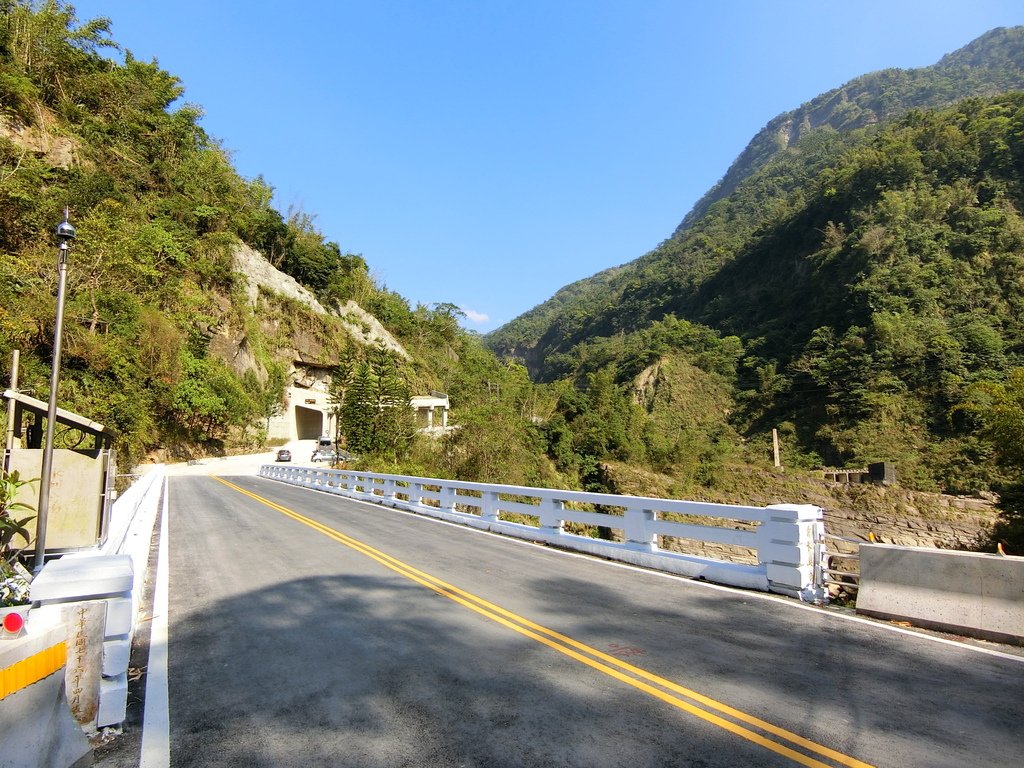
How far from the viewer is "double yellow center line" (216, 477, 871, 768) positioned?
321 cm

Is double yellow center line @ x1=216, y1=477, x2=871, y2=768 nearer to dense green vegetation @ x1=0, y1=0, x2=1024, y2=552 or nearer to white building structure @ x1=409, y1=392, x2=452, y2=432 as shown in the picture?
dense green vegetation @ x1=0, y1=0, x2=1024, y2=552

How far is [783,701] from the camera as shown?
153 inches

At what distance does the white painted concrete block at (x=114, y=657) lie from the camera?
3.63 metres

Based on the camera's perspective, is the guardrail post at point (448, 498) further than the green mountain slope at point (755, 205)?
No

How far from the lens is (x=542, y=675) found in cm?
436

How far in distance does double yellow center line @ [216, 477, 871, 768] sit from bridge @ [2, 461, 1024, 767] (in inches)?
0.8

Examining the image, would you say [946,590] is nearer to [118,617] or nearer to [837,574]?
[837,574]

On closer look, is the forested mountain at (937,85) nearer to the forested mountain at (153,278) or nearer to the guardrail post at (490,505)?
the forested mountain at (153,278)

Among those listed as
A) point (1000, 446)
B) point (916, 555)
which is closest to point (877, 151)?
point (1000, 446)

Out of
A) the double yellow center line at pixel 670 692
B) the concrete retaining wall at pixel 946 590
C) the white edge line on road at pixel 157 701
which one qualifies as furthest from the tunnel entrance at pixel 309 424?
the concrete retaining wall at pixel 946 590

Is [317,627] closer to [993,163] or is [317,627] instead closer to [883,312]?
[883,312]

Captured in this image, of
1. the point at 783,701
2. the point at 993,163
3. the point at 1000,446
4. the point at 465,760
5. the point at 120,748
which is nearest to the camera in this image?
the point at 465,760

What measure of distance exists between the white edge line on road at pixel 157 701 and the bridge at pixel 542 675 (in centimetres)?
2

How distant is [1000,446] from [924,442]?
1495 inches
